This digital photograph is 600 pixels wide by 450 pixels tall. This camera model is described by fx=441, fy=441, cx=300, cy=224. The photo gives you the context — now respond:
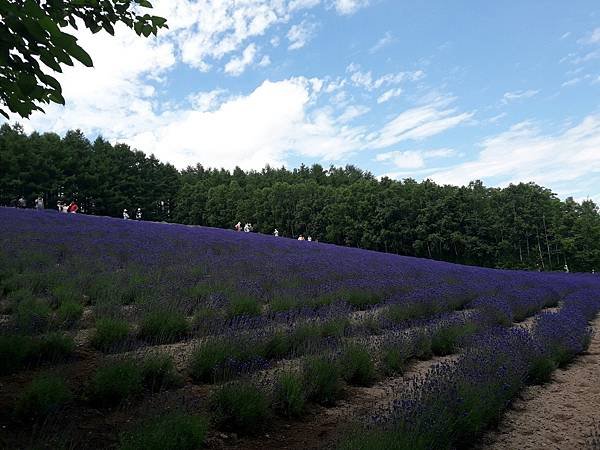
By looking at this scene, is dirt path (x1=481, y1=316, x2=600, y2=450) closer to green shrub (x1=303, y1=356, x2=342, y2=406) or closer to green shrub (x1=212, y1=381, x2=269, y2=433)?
green shrub (x1=303, y1=356, x2=342, y2=406)

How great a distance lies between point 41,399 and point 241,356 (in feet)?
5.86

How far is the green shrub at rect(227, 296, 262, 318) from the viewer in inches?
237

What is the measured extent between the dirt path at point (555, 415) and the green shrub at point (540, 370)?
10 cm

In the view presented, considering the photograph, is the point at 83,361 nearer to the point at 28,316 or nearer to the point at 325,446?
the point at 28,316

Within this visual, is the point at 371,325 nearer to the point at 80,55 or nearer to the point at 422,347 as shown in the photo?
the point at 422,347

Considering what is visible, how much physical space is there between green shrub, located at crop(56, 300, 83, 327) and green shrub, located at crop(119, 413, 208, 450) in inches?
99.3

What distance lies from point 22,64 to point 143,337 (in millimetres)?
3535

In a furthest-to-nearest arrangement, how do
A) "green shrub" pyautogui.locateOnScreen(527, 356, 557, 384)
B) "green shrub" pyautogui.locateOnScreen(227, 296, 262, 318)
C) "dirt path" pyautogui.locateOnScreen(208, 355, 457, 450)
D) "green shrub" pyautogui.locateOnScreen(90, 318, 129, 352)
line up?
"green shrub" pyautogui.locateOnScreen(227, 296, 262, 318)
"green shrub" pyautogui.locateOnScreen(527, 356, 557, 384)
"green shrub" pyautogui.locateOnScreen(90, 318, 129, 352)
"dirt path" pyautogui.locateOnScreen(208, 355, 457, 450)

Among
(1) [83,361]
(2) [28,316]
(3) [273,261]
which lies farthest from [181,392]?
(3) [273,261]

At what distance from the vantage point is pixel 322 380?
13.6ft

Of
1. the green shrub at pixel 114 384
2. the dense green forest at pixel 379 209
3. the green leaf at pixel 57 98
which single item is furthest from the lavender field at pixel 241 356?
the dense green forest at pixel 379 209

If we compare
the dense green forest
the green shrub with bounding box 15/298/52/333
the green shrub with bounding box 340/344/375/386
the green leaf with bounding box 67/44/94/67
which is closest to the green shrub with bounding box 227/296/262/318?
the green shrub with bounding box 340/344/375/386

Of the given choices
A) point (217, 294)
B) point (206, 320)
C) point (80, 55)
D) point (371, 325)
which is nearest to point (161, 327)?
point (206, 320)

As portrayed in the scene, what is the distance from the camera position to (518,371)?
462 cm
